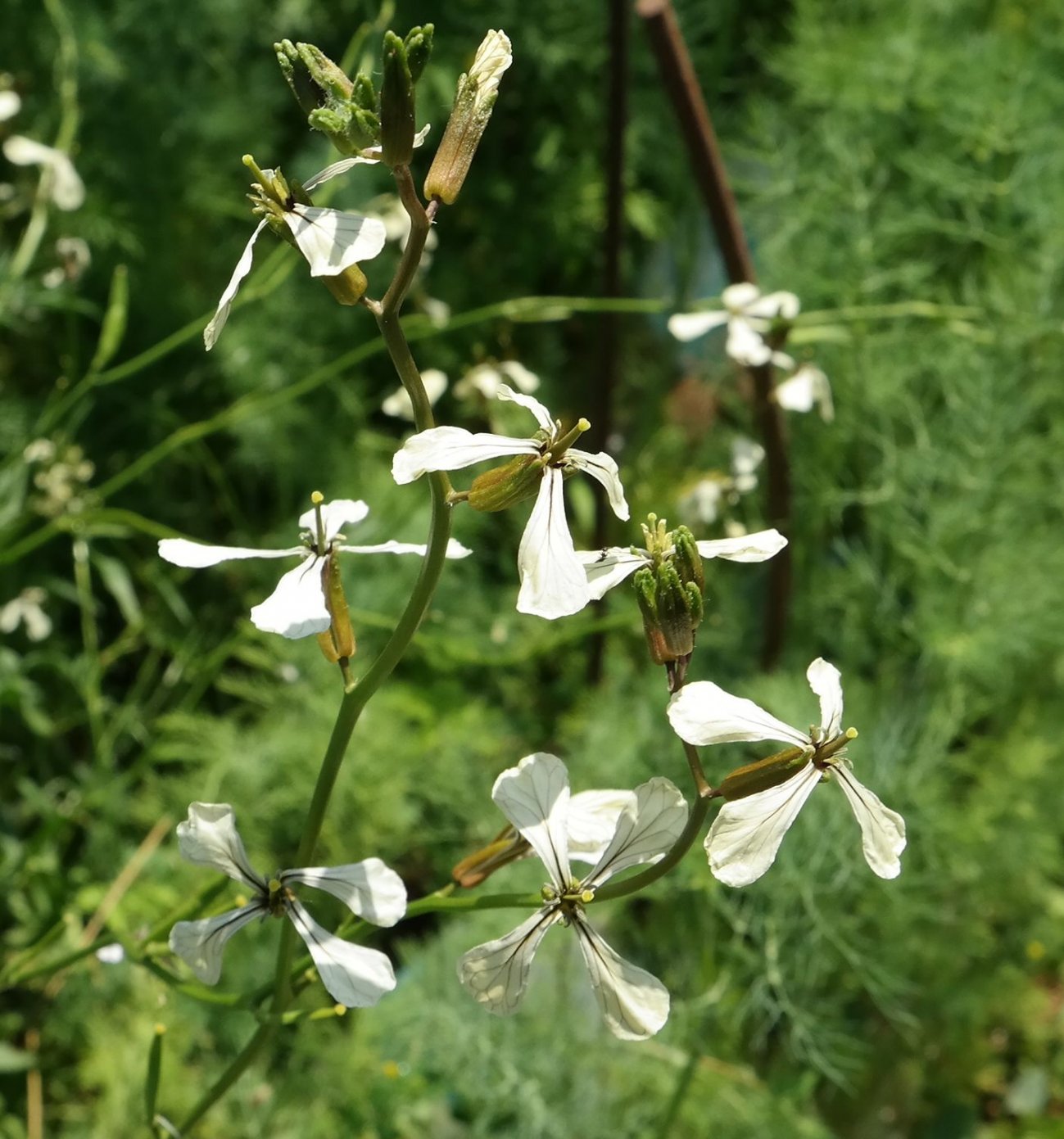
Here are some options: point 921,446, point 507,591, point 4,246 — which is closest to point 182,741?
A: point 507,591

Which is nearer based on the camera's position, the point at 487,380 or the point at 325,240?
the point at 325,240

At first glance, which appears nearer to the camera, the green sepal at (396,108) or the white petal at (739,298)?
the green sepal at (396,108)

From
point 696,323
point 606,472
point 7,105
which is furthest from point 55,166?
point 606,472

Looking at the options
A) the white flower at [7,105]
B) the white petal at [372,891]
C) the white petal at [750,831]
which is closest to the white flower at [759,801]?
the white petal at [750,831]

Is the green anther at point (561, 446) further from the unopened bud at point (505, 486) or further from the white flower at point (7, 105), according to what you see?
the white flower at point (7, 105)

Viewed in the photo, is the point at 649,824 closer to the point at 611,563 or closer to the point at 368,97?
the point at 611,563

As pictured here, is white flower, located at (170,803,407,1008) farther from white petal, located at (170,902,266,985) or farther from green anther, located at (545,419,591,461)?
green anther, located at (545,419,591,461)

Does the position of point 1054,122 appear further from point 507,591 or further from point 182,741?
point 182,741
